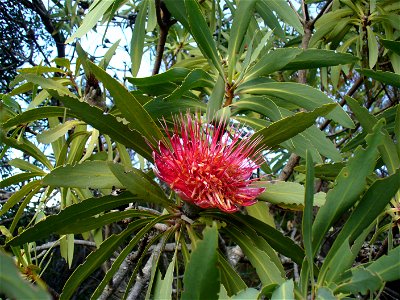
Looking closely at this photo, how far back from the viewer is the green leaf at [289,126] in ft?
2.75

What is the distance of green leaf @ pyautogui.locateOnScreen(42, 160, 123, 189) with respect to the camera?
84cm

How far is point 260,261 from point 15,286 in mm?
587

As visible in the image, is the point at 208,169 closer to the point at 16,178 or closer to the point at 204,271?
the point at 204,271

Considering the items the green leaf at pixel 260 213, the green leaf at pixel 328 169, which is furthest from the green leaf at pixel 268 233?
the green leaf at pixel 328 169

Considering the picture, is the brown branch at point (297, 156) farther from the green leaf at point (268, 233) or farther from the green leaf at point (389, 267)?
the green leaf at point (389, 267)

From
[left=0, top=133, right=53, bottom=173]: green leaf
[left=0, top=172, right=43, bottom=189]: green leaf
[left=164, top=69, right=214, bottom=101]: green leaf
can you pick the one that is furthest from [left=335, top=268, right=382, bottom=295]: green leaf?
[left=0, top=172, right=43, bottom=189]: green leaf

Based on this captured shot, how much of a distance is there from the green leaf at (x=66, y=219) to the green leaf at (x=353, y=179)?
15.2 inches

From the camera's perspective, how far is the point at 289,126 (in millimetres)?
860

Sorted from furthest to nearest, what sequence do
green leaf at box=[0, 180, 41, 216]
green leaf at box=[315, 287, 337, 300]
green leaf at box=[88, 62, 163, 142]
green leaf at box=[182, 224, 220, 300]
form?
green leaf at box=[0, 180, 41, 216]
green leaf at box=[88, 62, 163, 142]
green leaf at box=[315, 287, 337, 300]
green leaf at box=[182, 224, 220, 300]

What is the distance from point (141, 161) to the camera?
4.87 ft

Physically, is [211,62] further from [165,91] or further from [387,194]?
[387,194]

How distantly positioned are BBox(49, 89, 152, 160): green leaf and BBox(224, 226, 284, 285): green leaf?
9.3 inches

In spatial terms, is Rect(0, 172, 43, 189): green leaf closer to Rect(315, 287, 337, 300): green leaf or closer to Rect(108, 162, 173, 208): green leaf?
Rect(108, 162, 173, 208): green leaf

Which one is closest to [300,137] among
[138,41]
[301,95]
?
[301,95]
